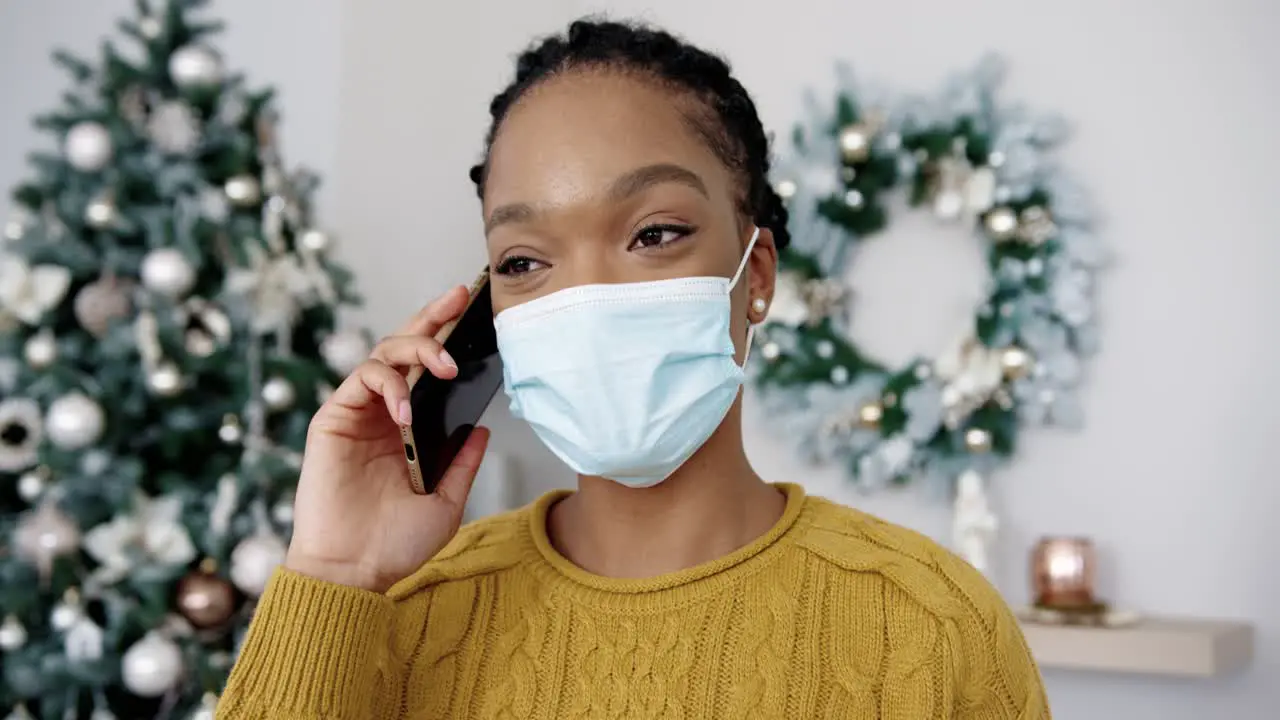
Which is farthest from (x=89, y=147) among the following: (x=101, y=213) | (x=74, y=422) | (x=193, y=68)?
(x=74, y=422)

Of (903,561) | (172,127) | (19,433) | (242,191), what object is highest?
(172,127)

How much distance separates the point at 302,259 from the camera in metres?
2.36

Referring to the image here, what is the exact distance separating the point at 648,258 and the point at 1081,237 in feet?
5.51

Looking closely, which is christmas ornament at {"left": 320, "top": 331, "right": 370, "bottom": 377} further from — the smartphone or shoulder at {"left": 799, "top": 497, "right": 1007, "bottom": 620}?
shoulder at {"left": 799, "top": 497, "right": 1007, "bottom": 620}

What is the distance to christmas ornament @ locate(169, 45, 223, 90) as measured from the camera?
87.2 inches

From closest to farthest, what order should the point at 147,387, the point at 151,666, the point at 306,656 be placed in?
the point at 306,656 < the point at 151,666 < the point at 147,387

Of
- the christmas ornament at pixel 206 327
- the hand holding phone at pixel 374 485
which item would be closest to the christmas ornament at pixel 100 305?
the christmas ornament at pixel 206 327

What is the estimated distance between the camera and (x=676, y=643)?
1.13 metres

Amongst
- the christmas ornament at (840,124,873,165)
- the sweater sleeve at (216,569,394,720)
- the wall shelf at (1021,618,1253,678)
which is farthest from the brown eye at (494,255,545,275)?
the christmas ornament at (840,124,873,165)

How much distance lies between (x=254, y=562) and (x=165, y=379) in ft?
1.19

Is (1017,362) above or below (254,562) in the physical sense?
above

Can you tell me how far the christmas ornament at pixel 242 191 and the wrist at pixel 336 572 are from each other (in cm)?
124

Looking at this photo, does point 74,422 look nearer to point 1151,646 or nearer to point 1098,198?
point 1151,646

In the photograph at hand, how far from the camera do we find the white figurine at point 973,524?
2500mm
